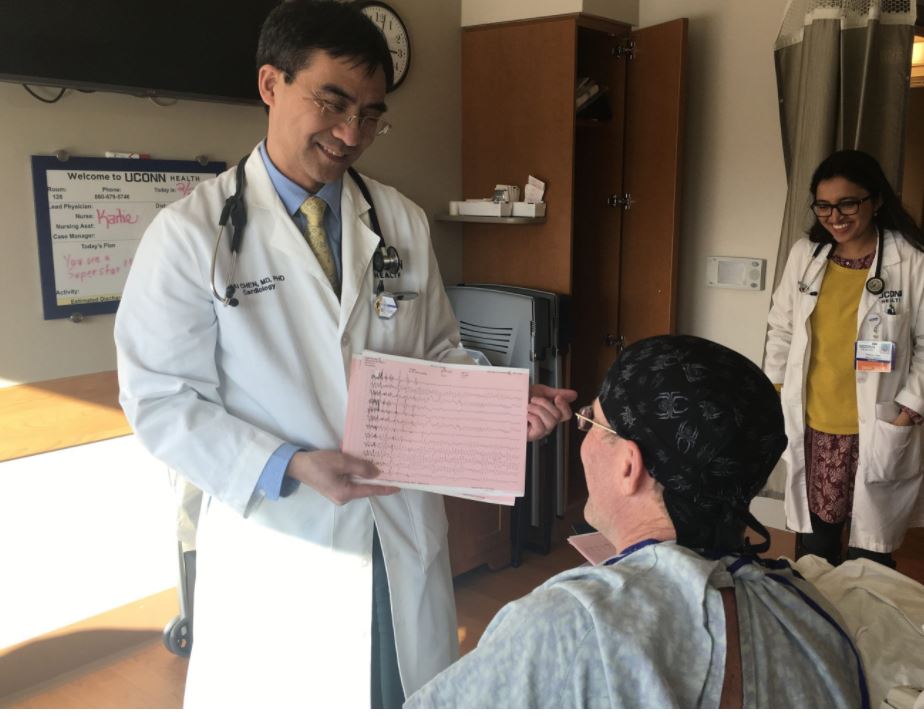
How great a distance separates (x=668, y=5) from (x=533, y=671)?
3.28m

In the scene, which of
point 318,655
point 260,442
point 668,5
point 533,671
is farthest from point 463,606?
point 668,5

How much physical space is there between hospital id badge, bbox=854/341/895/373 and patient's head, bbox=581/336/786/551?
170 cm

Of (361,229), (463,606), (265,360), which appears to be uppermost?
(361,229)

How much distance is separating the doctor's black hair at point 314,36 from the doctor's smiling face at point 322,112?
0.04 feet

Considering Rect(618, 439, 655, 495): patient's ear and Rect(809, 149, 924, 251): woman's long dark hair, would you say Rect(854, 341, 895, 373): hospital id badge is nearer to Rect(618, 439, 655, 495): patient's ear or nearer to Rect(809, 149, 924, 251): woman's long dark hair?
Rect(809, 149, 924, 251): woman's long dark hair

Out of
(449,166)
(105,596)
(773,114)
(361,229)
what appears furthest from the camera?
(449,166)

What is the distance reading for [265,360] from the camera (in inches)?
56.4

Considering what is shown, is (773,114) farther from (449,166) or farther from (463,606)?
(463,606)

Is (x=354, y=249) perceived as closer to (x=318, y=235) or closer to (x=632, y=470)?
(x=318, y=235)

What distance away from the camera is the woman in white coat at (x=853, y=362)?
8.18 ft

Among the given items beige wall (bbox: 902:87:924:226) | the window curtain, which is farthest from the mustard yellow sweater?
beige wall (bbox: 902:87:924:226)

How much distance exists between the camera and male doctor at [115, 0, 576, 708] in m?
1.38

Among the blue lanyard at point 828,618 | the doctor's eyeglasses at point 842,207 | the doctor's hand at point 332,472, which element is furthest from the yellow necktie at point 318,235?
the doctor's eyeglasses at point 842,207

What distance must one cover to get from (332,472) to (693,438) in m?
0.62
